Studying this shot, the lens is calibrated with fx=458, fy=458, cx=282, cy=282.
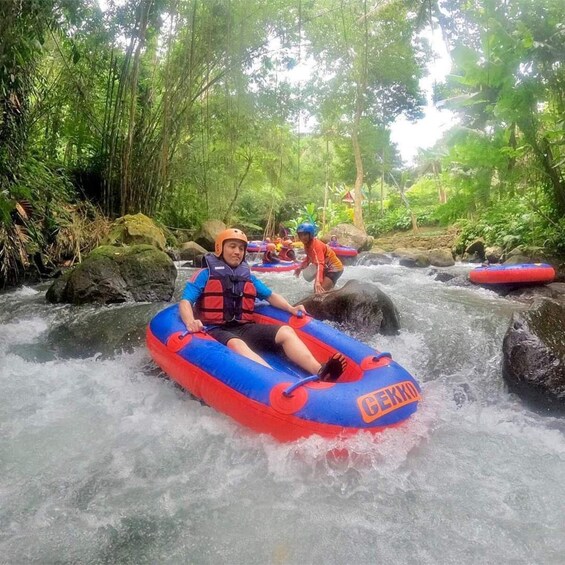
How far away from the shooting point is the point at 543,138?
23.0ft

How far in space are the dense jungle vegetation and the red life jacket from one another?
1404mm

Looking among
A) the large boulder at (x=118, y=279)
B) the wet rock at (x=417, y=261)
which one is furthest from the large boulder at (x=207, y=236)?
the large boulder at (x=118, y=279)

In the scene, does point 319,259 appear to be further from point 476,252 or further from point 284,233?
point 284,233

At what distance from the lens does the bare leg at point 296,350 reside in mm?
2975

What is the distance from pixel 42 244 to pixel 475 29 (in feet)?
25.6

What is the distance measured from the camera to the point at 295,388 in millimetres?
2395

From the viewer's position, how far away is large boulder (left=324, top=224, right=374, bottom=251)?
1463cm

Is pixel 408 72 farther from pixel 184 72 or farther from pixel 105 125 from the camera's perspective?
pixel 105 125

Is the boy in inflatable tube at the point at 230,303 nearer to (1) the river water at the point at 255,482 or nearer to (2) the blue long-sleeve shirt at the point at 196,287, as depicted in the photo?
(2) the blue long-sleeve shirt at the point at 196,287

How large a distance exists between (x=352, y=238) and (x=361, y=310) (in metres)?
10.4

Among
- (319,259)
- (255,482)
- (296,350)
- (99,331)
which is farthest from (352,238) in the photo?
(255,482)

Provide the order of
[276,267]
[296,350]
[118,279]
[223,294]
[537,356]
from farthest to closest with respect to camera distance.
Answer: [276,267] → [118,279] → [223,294] → [537,356] → [296,350]

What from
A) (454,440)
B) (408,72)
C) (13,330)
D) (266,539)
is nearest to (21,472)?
(266,539)

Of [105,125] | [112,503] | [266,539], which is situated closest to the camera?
[266,539]
